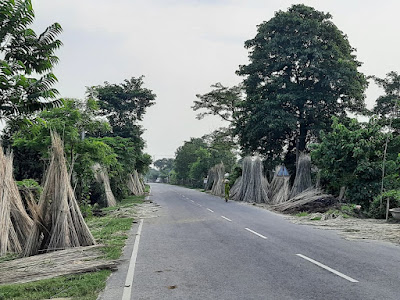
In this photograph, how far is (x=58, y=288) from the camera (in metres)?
5.98

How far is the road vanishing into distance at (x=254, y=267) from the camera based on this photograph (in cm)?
577

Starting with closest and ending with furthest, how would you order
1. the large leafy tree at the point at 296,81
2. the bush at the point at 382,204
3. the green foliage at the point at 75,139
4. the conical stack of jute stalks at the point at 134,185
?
1. the green foliage at the point at 75,139
2. the bush at the point at 382,204
3. the large leafy tree at the point at 296,81
4. the conical stack of jute stalks at the point at 134,185

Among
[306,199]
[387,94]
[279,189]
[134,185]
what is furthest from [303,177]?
[134,185]

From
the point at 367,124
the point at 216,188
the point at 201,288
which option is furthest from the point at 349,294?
the point at 216,188

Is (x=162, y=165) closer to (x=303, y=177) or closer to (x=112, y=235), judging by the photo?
(x=303, y=177)

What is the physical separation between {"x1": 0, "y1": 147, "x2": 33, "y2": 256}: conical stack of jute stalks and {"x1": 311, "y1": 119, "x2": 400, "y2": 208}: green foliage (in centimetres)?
1483

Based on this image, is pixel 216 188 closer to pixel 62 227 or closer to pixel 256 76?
pixel 256 76

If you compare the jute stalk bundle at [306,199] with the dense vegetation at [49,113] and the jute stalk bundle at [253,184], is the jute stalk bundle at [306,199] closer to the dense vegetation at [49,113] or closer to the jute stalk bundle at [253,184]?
the jute stalk bundle at [253,184]

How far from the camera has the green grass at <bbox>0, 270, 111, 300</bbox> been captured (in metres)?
5.58

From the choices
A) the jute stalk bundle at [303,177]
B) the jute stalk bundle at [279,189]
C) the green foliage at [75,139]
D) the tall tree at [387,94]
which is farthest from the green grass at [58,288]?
the tall tree at [387,94]

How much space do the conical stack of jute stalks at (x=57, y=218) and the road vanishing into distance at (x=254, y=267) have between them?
5.01ft

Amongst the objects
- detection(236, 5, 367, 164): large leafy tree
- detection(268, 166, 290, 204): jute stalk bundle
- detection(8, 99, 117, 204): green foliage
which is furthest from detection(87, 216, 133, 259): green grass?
detection(236, 5, 367, 164): large leafy tree

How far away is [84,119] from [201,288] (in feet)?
46.5

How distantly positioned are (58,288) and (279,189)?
2380 centimetres
